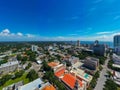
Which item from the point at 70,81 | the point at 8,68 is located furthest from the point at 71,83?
the point at 8,68

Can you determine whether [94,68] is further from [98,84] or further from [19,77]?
[19,77]

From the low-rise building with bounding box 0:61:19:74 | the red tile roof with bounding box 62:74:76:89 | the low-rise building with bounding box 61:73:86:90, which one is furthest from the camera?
the low-rise building with bounding box 0:61:19:74

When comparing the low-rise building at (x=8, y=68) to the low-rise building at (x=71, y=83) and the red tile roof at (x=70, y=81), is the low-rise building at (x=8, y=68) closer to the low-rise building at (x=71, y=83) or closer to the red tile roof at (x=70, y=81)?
the low-rise building at (x=71, y=83)

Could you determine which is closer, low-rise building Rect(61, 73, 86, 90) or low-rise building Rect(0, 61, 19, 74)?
low-rise building Rect(61, 73, 86, 90)

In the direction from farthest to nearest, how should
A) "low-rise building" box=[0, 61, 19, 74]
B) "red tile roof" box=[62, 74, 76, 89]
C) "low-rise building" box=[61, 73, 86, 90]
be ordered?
"low-rise building" box=[0, 61, 19, 74] → "red tile roof" box=[62, 74, 76, 89] → "low-rise building" box=[61, 73, 86, 90]

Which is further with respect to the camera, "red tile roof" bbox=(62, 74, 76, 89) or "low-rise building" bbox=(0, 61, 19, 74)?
"low-rise building" bbox=(0, 61, 19, 74)

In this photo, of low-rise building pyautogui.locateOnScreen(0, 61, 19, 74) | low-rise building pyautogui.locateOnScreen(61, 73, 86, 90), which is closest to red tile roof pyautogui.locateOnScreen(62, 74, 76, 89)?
low-rise building pyautogui.locateOnScreen(61, 73, 86, 90)

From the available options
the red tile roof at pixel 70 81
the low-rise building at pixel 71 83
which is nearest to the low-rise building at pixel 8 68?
the low-rise building at pixel 71 83

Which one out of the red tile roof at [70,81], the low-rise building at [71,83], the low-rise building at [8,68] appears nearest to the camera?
the low-rise building at [71,83]

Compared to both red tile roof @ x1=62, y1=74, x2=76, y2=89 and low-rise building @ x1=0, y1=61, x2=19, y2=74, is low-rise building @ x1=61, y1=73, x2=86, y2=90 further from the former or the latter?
low-rise building @ x1=0, y1=61, x2=19, y2=74

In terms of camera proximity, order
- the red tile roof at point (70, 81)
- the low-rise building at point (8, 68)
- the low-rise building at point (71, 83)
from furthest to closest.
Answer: the low-rise building at point (8, 68)
the red tile roof at point (70, 81)
the low-rise building at point (71, 83)

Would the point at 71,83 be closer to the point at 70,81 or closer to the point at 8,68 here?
the point at 70,81
